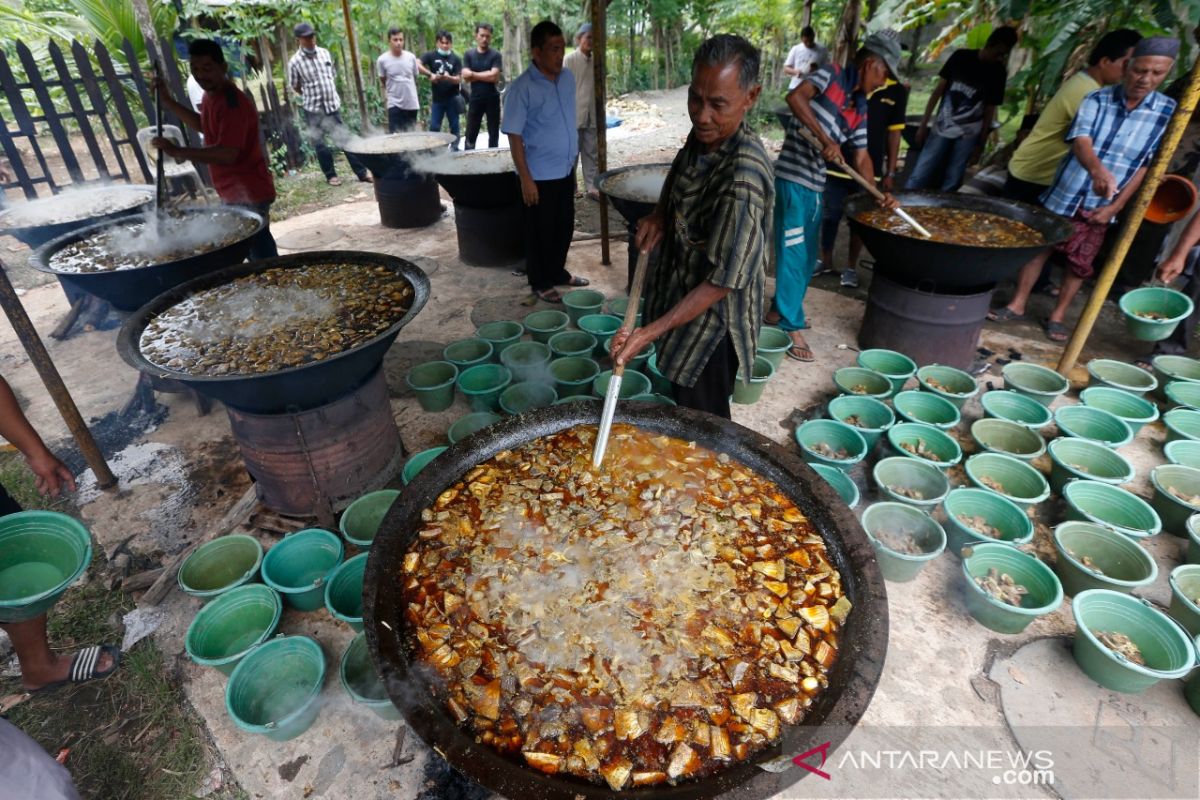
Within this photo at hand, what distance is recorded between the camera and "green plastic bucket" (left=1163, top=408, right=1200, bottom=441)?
3.97 metres

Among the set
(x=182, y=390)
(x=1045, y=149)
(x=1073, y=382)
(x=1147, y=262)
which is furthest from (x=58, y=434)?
(x=1147, y=262)

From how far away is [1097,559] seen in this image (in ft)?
10.5

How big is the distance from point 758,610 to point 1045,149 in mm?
6107

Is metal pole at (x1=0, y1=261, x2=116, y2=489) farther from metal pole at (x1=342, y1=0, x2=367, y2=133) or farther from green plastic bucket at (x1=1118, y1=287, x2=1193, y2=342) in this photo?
green plastic bucket at (x1=1118, y1=287, x2=1193, y2=342)

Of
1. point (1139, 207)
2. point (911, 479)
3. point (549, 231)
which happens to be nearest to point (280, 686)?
point (911, 479)

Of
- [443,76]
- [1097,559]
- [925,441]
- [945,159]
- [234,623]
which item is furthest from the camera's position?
[443,76]

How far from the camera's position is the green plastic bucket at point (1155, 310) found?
4.81 meters

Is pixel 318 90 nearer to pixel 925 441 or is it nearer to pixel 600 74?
pixel 600 74

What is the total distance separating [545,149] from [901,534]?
4.79 metres

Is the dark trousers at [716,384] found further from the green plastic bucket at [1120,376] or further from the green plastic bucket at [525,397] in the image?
the green plastic bucket at [1120,376]

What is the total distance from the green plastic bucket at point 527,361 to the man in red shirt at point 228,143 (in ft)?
7.48

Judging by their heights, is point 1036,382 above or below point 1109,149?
below

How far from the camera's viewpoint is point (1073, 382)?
5.11 m

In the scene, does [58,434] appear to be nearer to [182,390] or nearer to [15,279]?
[182,390]
